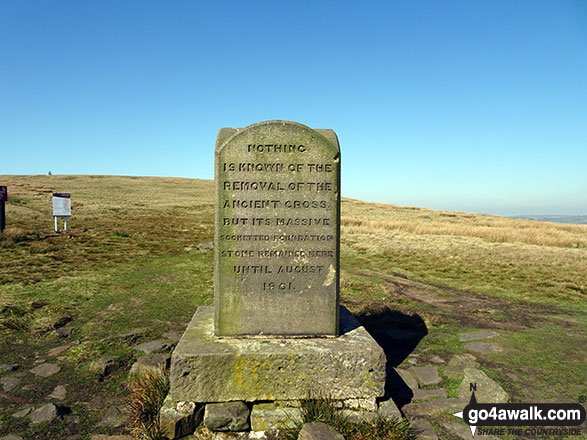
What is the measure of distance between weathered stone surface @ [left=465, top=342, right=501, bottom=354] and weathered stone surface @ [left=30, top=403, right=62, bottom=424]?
18.4ft

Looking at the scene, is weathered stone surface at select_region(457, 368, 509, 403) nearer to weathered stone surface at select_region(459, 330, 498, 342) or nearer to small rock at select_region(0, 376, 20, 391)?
weathered stone surface at select_region(459, 330, 498, 342)

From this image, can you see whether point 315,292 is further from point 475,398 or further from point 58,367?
point 58,367

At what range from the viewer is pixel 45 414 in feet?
12.6

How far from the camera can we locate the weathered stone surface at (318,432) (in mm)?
3012

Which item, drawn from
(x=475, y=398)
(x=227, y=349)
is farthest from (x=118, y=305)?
(x=475, y=398)

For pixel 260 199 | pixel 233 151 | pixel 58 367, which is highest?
pixel 233 151

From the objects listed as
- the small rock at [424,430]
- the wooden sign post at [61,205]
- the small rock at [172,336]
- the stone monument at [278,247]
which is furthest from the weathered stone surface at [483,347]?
the wooden sign post at [61,205]

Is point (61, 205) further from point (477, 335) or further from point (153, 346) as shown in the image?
point (477, 335)

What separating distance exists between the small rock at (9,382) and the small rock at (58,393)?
21.8 inches

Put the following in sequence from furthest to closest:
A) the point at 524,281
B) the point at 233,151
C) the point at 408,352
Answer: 1. the point at 524,281
2. the point at 408,352
3. the point at 233,151

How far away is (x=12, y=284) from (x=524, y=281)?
14.6 meters

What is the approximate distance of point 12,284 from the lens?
8609 millimetres

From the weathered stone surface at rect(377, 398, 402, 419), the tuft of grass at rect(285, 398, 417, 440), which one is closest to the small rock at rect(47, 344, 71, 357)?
the tuft of grass at rect(285, 398, 417, 440)

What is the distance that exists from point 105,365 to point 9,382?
3.70 ft
